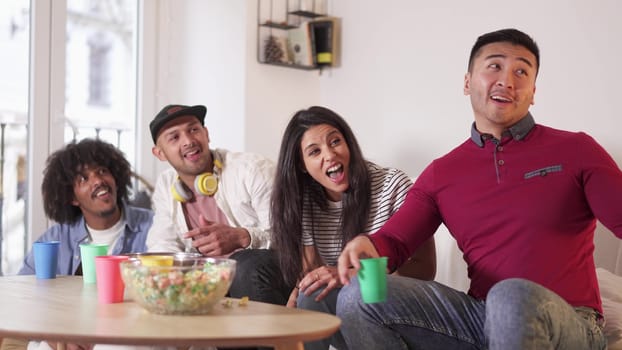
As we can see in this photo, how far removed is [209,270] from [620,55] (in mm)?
1957

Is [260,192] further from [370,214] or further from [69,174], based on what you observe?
[69,174]

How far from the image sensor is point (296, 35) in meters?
4.04

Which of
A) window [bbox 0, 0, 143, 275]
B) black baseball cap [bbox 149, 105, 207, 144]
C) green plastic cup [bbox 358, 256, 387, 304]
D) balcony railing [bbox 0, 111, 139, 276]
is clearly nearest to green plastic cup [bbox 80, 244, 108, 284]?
black baseball cap [bbox 149, 105, 207, 144]

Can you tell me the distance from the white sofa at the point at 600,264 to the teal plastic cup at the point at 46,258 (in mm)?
1350

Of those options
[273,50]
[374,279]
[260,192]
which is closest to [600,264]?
[260,192]

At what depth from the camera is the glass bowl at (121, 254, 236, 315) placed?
1563 mm

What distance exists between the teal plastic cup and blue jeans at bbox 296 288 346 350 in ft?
2.63

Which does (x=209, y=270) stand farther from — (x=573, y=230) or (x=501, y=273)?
(x=573, y=230)

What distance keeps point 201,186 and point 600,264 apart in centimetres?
149

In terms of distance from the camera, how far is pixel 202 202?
9.83 feet

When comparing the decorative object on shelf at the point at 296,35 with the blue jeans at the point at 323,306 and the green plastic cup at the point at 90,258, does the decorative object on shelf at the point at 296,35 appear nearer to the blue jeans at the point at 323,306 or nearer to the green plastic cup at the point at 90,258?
the green plastic cup at the point at 90,258

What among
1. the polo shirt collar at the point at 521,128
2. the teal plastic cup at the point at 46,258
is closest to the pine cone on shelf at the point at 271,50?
→ the teal plastic cup at the point at 46,258

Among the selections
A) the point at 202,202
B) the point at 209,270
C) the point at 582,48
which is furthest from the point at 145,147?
the point at 209,270

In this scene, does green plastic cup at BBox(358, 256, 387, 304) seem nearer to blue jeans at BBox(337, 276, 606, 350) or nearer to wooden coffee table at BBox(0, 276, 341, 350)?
wooden coffee table at BBox(0, 276, 341, 350)
